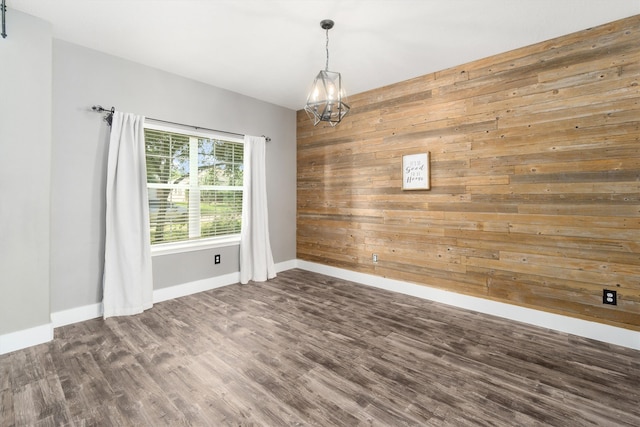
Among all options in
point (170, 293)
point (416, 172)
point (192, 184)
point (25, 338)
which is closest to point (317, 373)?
point (170, 293)

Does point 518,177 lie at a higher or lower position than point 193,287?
higher

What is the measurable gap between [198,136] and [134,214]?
1.33m

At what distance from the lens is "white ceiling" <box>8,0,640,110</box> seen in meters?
2.37

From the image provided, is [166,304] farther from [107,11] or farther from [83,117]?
[107,11]

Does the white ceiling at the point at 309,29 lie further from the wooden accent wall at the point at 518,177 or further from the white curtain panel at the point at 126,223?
the white curtain panel at the point at 126,223

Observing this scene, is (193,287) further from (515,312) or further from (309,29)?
(515,312)

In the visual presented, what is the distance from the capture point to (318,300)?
11.9 ft

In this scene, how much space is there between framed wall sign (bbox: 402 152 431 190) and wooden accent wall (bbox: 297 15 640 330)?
77mm

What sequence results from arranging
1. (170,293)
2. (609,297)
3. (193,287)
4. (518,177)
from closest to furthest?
(609,297) < (518,177) < (170,293) < (193,287)

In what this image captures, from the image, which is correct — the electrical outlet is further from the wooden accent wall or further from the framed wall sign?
the framed wall sign

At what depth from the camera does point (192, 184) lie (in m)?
3.87

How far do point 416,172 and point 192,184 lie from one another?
293cm

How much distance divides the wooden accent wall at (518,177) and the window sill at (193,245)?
1869 millimetres

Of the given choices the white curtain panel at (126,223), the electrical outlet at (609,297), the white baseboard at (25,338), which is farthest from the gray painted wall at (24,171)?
the electrical outlet at (609,297)
